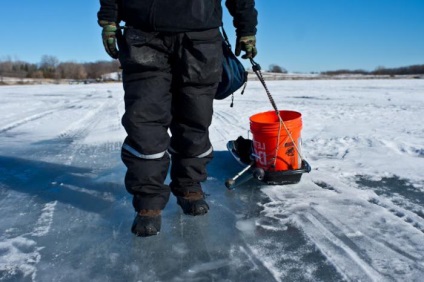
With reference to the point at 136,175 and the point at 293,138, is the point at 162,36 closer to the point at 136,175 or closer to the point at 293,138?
the point at 136,175

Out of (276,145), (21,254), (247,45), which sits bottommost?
(21,254)

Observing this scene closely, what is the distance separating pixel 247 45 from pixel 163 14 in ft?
2.21

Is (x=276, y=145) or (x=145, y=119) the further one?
(x=276, y=145)

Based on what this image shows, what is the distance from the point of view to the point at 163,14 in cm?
196

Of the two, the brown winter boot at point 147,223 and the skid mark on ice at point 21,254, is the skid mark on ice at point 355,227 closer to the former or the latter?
the brown winter boot at point 147,223

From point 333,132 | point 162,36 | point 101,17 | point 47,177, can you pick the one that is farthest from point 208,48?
point 333,132

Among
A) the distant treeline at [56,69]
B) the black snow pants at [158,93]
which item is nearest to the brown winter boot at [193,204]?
the black snow pants at [158,93]

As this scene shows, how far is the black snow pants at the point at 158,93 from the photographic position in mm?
1980

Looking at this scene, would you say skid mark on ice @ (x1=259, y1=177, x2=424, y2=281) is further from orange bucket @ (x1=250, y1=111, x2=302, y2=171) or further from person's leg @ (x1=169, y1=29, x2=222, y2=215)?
person's leg @ (x1=169, y1=29, x2=222, y2=215)

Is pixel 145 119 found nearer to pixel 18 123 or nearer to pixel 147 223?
pixel 147 223

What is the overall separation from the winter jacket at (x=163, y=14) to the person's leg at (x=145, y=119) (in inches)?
2.9

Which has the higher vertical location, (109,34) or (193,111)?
(109,34)

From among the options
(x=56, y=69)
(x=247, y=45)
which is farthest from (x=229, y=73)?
(x=56, y=69)

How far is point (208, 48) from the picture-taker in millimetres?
2102
